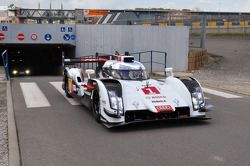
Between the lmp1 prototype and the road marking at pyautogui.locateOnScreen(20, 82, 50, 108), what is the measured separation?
5.84ft

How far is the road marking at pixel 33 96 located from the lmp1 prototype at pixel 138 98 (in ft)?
5.84

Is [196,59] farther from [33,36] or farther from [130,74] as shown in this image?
[130,74]

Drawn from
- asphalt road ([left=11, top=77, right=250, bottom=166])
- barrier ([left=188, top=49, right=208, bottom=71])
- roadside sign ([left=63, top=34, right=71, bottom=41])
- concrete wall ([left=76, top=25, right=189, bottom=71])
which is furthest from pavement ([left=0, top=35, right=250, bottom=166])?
roadside sign ([left=63, top=34, right=71, bottom=41])

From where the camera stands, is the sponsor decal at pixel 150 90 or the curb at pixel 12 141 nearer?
the curb at pixel 12 141

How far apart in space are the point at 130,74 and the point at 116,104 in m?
2.00

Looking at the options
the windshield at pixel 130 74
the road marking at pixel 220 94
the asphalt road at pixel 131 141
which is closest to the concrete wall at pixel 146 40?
the road marking at pixel 220 94

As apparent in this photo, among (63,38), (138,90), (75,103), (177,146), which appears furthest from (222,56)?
(177,146)

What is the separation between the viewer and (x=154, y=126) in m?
7.69

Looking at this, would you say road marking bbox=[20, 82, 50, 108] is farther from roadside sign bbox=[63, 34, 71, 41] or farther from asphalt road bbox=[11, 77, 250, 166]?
roadside sign bbox=[63, 34, 71, 41]

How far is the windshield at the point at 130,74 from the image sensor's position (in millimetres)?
9180

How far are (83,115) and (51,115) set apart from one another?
31.3 inches

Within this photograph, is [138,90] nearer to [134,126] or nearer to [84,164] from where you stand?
[134,126]

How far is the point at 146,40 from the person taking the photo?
941 inches

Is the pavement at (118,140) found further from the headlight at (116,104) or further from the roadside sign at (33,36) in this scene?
the roadside sign at (33,36)
